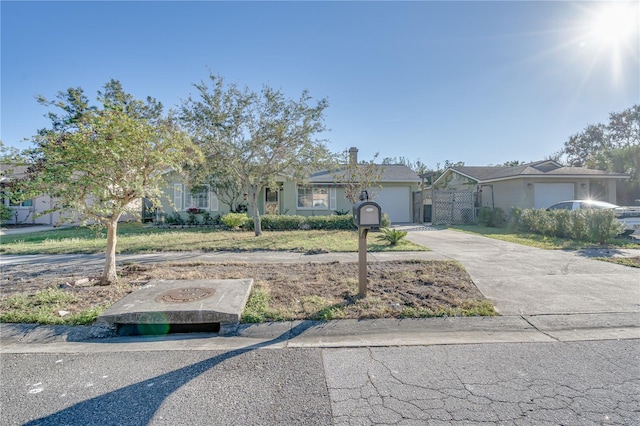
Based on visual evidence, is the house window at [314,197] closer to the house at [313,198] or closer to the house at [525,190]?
the house at [313,198]

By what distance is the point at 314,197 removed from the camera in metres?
18.9

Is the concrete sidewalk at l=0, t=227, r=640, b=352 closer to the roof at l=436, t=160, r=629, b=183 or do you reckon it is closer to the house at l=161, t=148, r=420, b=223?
the roof at l=436, t=160, r=629, b=183

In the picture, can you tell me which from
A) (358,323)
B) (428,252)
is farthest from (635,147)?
(358,323)

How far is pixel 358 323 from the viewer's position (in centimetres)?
397

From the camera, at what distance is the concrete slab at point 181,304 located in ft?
12.7

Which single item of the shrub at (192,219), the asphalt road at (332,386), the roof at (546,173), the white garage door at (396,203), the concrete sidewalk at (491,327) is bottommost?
the asphalt road at (332,386)

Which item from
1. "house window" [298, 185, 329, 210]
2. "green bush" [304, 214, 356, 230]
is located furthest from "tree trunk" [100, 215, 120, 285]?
"house window" [298, 185, 329, 210]

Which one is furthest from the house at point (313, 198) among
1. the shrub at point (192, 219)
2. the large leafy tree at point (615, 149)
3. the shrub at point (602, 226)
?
the large leafy tree at point (615, 149)

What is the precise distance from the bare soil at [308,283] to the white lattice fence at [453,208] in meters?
13.2

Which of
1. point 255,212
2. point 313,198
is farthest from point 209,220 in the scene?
point 313,198

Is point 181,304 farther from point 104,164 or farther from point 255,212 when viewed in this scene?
point 255,212

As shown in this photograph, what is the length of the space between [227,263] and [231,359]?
4314 millimetres

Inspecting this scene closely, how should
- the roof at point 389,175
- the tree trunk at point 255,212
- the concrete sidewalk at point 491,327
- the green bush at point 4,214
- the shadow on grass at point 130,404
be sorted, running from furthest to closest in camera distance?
the roof at point 389,175
the green bush at point 4,214
the tree trunk at point 255,212
the concrete sidewalk at point 491,327
the shadow on grass at point 130,404

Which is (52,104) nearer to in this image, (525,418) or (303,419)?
(303,419)
